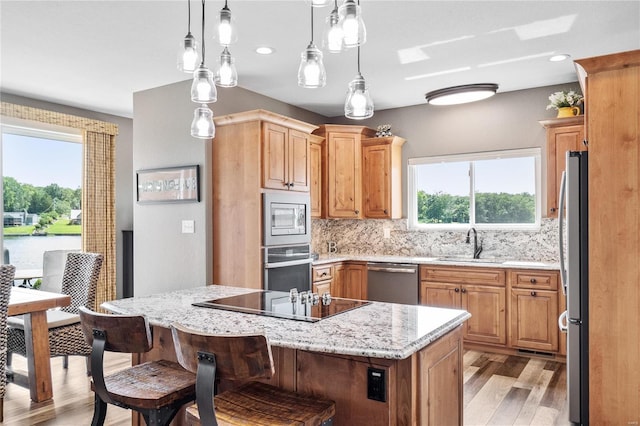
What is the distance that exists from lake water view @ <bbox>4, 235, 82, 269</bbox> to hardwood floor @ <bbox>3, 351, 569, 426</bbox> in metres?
1.25

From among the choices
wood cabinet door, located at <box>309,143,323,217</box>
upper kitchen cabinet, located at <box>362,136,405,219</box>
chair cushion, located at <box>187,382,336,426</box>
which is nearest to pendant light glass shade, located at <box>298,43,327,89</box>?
chair cushion, located at <box>187,382,336,426</box>

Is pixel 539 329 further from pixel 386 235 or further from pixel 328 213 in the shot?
pixel 328 213

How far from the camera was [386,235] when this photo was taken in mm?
5742

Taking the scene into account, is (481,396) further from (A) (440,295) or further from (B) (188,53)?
(B) (188,53)

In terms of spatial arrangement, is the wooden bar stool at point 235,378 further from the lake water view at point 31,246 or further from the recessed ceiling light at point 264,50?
the lake water view at point 31,246

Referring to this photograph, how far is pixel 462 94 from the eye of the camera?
15.5 ft

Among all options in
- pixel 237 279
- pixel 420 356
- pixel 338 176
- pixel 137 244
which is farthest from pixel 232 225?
pixel 420 356

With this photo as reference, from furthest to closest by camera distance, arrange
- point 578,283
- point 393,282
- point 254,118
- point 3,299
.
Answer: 1. point 393,282
2. point 254,118
3. point 3,299
4. point 578,283

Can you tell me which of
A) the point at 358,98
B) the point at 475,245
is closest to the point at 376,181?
the point at 475,245

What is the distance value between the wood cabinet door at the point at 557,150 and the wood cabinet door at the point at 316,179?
7.83 feet

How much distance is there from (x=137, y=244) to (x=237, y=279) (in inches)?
52.5

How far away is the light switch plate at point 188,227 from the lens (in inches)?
174

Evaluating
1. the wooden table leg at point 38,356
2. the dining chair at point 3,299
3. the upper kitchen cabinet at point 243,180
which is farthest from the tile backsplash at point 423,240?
the dining chair at point 3,299

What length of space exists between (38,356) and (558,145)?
4645 millimetres
